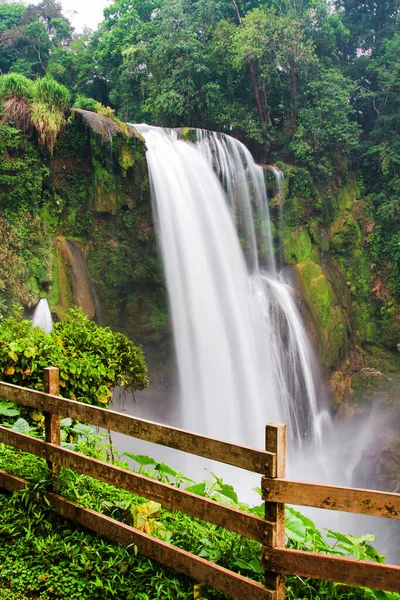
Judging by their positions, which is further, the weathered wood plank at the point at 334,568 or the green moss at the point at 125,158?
the green moss at the point at 125,158

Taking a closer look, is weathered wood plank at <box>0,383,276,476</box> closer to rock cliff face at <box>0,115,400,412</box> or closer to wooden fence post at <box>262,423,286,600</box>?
wooden fence post at <box>262,423,286,600</box>

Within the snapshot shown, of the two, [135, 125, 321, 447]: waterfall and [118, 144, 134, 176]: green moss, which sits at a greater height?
[118, 144, 134, 176]: green moss

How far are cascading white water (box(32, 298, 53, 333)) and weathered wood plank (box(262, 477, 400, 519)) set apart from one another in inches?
316

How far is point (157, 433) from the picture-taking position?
8.20ft

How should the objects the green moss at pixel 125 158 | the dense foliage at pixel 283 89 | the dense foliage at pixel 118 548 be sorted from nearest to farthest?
1. the dense foliage at pixel 118 548
2. the green moss at pixel 125 158
3. the dense foliage at pixel 283 89

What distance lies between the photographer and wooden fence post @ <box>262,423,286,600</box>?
207 centimetres

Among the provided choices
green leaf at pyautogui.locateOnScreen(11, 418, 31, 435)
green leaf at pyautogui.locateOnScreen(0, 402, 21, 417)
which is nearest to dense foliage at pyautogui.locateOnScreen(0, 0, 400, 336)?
green leaf at pyautogui.locateOnScreen(0, 402, 21, 417)

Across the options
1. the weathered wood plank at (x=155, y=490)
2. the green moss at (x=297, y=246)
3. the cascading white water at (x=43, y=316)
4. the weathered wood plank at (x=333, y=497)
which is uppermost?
the green moss at (x=297, y=246)

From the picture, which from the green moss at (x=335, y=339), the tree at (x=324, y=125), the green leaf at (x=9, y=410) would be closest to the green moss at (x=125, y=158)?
the tree at (x=324, y=125)

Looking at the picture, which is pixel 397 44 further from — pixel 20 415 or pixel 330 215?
pixel 20 415

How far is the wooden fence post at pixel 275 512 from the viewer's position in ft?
6.81

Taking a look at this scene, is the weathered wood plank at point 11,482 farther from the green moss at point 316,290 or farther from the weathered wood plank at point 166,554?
the green moss at point 316,290

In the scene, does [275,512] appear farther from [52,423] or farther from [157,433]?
[52,423]

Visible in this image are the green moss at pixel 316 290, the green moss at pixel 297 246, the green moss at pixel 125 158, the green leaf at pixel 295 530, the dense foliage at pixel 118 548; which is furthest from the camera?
the green moss at pixel 297 246
